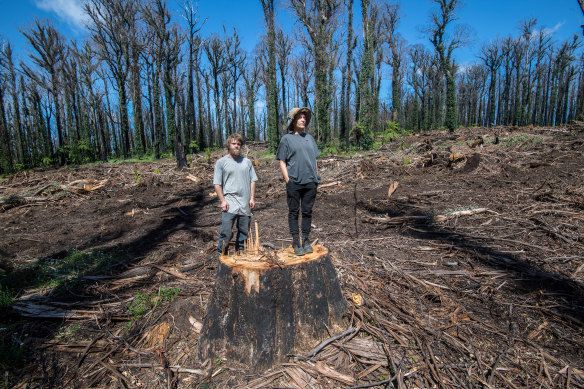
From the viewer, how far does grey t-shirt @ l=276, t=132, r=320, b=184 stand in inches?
124

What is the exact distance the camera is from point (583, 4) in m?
9.16

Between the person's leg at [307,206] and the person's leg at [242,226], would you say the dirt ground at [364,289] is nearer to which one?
the person's leg at [242,226]

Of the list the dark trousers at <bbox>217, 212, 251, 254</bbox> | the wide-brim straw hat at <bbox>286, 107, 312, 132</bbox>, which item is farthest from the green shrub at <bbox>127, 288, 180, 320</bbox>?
the wide-brim straw hat at <bbox>286, 107, 312, 132</bbox>

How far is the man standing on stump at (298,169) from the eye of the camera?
3.16m

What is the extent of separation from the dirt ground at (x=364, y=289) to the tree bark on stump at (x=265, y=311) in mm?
135

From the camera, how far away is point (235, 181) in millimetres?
3705

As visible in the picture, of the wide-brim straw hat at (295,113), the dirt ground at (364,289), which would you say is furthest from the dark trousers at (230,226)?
the wide-brim straw hat at (295,113)

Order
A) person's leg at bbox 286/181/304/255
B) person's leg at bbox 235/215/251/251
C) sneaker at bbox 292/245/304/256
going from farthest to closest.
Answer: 1. person's leg at bbox 235/215/251/251
2. person's leg at bbox 286/181/304/255
3. sneaker at bbox 292/245/304/256

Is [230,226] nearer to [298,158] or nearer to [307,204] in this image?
[307,204]

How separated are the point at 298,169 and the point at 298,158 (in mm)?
126

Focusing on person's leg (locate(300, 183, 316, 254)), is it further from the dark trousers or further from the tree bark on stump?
the dark trousers

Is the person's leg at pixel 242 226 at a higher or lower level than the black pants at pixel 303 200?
lower

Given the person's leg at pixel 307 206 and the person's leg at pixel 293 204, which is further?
the person's leg at pixel 307 206

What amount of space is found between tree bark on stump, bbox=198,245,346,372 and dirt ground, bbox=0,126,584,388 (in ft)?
0.44
